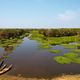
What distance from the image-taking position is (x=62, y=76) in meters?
17.2

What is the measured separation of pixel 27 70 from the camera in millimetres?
19859

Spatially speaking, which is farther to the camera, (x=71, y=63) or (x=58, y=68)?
(x=71, y=63)

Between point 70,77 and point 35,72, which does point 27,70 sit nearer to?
point 35,72

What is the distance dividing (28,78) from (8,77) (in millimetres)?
2079

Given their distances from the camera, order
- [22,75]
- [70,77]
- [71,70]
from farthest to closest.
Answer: [71,70]
[22,75]
[70,77]

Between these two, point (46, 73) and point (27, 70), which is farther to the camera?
point (27, 70)

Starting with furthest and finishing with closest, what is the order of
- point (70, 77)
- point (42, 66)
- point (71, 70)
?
1. point (42, 66)
2. point (71, 70)
3. point (70, 77)

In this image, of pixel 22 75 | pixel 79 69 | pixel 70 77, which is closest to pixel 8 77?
pixel 22 75

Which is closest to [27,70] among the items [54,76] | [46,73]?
[46,73]

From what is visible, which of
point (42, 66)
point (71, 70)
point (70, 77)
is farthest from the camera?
point (42, 66)

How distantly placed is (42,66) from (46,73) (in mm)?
3027

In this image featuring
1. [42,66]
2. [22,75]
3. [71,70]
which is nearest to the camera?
[22,75]

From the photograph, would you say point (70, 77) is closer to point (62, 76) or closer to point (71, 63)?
point (62, 76)

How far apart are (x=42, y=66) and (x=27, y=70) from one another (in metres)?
2.44
